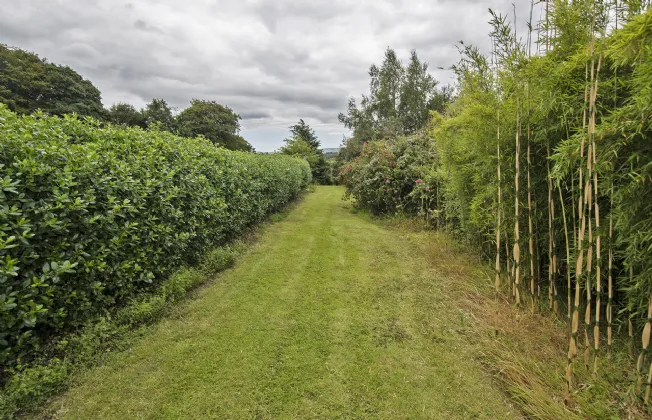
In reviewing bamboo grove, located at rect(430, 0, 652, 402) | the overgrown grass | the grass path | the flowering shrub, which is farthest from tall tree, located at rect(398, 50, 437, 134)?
the overgrown grass

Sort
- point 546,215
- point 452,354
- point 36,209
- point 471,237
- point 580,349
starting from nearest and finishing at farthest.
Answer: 1. point 36,209
2. point 580,349
3. point 452,354
4. point 546,215
5. point 471,237

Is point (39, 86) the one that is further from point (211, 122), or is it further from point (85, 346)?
point (85, 346)

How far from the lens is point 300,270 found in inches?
154

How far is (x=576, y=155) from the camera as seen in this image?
1.64m

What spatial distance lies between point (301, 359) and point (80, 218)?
186 centimetres

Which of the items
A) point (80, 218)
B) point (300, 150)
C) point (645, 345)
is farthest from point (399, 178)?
point (300, 150)

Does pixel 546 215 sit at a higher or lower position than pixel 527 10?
lower

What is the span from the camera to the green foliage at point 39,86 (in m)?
13.6

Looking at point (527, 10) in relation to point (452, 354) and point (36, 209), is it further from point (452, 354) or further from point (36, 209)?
point (36, 209)

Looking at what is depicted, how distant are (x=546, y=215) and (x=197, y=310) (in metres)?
3.41

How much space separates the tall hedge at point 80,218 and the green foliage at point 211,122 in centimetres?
2390

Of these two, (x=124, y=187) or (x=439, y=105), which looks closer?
(x=124, y=187)

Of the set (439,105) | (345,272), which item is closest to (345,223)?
(345,272)

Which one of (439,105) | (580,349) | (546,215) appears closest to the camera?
(580,349)
